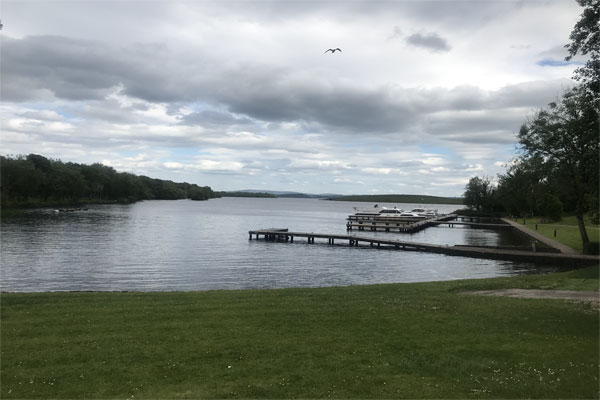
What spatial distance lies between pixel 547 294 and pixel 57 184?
12733 centimetres

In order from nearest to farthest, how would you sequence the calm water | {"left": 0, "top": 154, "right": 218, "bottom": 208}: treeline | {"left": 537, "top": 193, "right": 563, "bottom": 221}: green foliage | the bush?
1. the calm water
2. the bush
3. {"left": 537, "top": 193, "right": 563, "bottom": 221}: green foliage
4. {"left": 0, "top": 154, "right": 218, "bottom": 208}: treeline

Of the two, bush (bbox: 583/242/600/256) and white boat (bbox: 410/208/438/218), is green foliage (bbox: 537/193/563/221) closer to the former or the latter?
white boat (bbox: 410/208/438/218)

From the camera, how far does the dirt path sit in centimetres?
1611

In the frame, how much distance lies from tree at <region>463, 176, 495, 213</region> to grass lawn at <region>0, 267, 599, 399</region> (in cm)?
11083

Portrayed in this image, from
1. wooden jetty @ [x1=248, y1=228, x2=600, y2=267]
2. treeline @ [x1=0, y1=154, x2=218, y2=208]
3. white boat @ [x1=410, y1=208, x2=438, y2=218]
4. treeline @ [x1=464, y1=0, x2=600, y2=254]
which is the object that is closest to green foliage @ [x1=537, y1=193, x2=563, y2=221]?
treeline @ [x1=464, y1=0, x2=600, y2=254]

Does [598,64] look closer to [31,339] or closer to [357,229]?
[31,339]

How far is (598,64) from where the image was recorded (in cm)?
1357

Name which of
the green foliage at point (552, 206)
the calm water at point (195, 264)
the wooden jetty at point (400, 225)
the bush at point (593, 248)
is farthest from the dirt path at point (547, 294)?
the green foliage at point (552, 206)

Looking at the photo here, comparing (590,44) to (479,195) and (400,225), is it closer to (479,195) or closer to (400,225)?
(400,225)

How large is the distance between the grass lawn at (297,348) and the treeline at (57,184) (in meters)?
95.6

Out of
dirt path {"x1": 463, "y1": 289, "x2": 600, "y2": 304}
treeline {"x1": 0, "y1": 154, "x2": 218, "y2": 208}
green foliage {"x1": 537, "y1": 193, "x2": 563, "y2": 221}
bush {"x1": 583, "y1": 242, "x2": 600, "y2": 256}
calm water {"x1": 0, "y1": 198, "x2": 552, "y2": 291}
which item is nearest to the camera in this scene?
dirt path {"x1": 463, "y1": 289, "x2": 600, "y2": 304}

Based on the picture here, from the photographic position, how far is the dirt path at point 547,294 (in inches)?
634

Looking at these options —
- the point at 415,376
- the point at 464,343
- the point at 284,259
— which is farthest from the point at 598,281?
the point at 284,259

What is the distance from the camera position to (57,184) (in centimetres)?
12038
